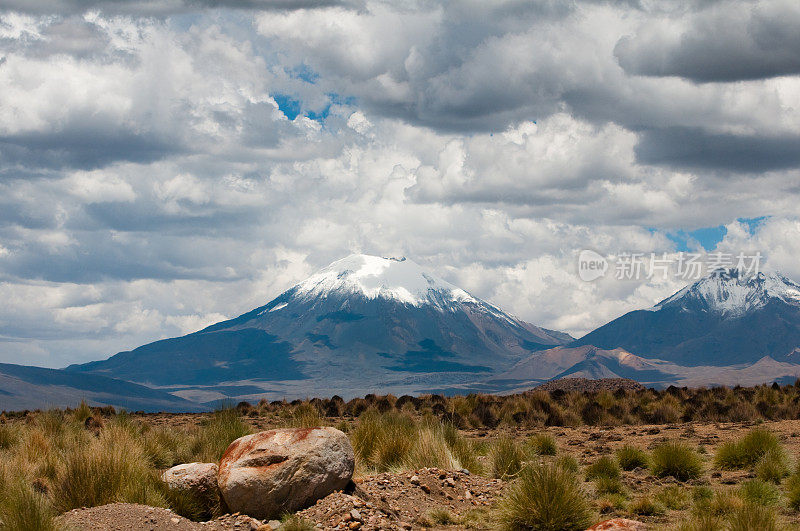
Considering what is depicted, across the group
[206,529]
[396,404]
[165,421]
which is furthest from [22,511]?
[396,404]

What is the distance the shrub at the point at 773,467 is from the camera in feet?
57.8

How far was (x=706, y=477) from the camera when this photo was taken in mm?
18547

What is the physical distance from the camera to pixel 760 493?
15766 millimetres

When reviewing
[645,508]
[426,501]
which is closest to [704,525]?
[645,508]

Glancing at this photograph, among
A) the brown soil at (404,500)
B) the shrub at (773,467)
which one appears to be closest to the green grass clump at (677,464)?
the shrub at (773,467)

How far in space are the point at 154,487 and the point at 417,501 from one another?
5.01 m

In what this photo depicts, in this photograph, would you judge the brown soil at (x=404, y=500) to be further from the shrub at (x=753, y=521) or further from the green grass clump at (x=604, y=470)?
the shrub at (x=753, y=521)

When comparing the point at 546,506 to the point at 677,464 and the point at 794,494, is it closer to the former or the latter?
the point at 794,494

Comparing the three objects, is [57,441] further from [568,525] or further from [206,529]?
[568,525]

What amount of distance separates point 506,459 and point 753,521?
7520mm

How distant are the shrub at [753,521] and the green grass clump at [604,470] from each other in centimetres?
629

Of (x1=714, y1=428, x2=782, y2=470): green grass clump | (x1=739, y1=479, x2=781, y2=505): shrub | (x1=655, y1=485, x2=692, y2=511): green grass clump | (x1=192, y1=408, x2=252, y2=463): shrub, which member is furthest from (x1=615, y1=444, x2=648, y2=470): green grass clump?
(x1=192, y1=408, x2=252, y2=463): shrub

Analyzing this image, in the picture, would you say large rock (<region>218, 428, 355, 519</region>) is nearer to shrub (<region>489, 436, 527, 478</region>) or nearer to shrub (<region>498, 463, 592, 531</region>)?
shrub (<region>498, 463, 592, 531</region>)

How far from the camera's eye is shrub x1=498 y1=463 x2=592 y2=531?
46.7ft
